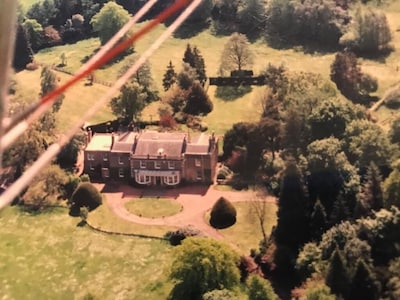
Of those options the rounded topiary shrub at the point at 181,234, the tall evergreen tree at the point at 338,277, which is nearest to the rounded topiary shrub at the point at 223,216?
the rounded topiary shrub at the point at 181,234

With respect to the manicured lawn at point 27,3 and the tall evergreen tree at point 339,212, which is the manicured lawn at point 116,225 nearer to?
the tall evergreen tree at point 339,212

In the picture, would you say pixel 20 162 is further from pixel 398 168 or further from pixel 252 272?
pixel 398 168

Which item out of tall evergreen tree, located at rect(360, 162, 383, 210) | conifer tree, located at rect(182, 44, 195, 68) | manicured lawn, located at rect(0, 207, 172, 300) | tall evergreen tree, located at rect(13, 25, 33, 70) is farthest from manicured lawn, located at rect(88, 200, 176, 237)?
tall evergreen tree, located at rect(13, 25, 33, 70)

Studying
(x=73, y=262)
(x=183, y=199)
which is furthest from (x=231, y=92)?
(x=73, y=262)

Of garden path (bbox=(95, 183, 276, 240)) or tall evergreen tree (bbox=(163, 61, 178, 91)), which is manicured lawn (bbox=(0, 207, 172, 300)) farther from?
tall evergreen tree (bbox=(163, 61, 178, 91))

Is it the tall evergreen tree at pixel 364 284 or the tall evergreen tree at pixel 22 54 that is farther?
the tall evergreen tree at pixel 22 54

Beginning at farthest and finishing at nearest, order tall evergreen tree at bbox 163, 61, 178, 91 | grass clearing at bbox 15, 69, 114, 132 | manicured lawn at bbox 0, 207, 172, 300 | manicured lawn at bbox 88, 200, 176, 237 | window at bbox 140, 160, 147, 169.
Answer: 1. tall evergreen tree at bbox 163, 61, 178, 91
2. grass clearing at bbox 15, 69, 114, 132
3. window at bbox 140, 160, 147, 169
4. manicured lawn at bbox 88, 200, 176, 237
5. manicured lawn at bbox 0, 207, 172, 300
